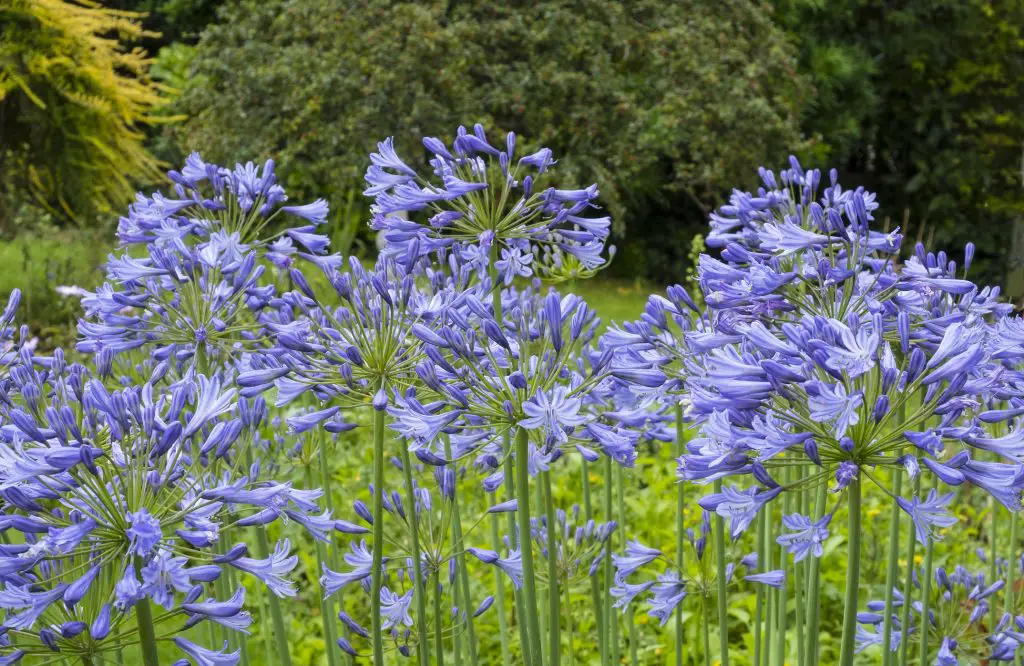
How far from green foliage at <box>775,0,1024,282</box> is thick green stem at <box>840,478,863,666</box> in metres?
20.4

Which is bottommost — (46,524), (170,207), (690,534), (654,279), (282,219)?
(654,279)

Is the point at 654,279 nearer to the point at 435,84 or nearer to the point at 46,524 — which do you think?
the point at 435,84

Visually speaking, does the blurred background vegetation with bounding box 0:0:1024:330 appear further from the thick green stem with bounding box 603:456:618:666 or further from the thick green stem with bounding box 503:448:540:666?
the thick green stem with bounding box 503:448:540:666

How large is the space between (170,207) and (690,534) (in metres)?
1.74

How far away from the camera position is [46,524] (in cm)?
177

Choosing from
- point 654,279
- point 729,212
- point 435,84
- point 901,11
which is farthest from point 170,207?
point 901,11

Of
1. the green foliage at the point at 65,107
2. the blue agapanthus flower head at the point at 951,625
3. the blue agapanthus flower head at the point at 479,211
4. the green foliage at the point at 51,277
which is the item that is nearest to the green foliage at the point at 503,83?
the green foliage at the point at 65,107

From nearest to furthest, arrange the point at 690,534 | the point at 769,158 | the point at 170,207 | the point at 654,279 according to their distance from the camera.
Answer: the point at 170,207, the point at 690,534, the point at 769,158, the point at 654,279

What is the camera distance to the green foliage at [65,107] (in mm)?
14430

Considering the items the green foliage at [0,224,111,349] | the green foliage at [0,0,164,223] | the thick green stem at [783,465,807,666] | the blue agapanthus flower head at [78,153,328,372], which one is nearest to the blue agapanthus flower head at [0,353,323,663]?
the blue agapanthus flower head at [78,153,328,372]

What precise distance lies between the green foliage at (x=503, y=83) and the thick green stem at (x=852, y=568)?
544 inches

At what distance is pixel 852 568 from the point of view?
1674mm

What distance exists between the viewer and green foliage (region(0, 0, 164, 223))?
47.3ft

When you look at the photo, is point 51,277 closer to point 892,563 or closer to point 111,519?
point 111,519
